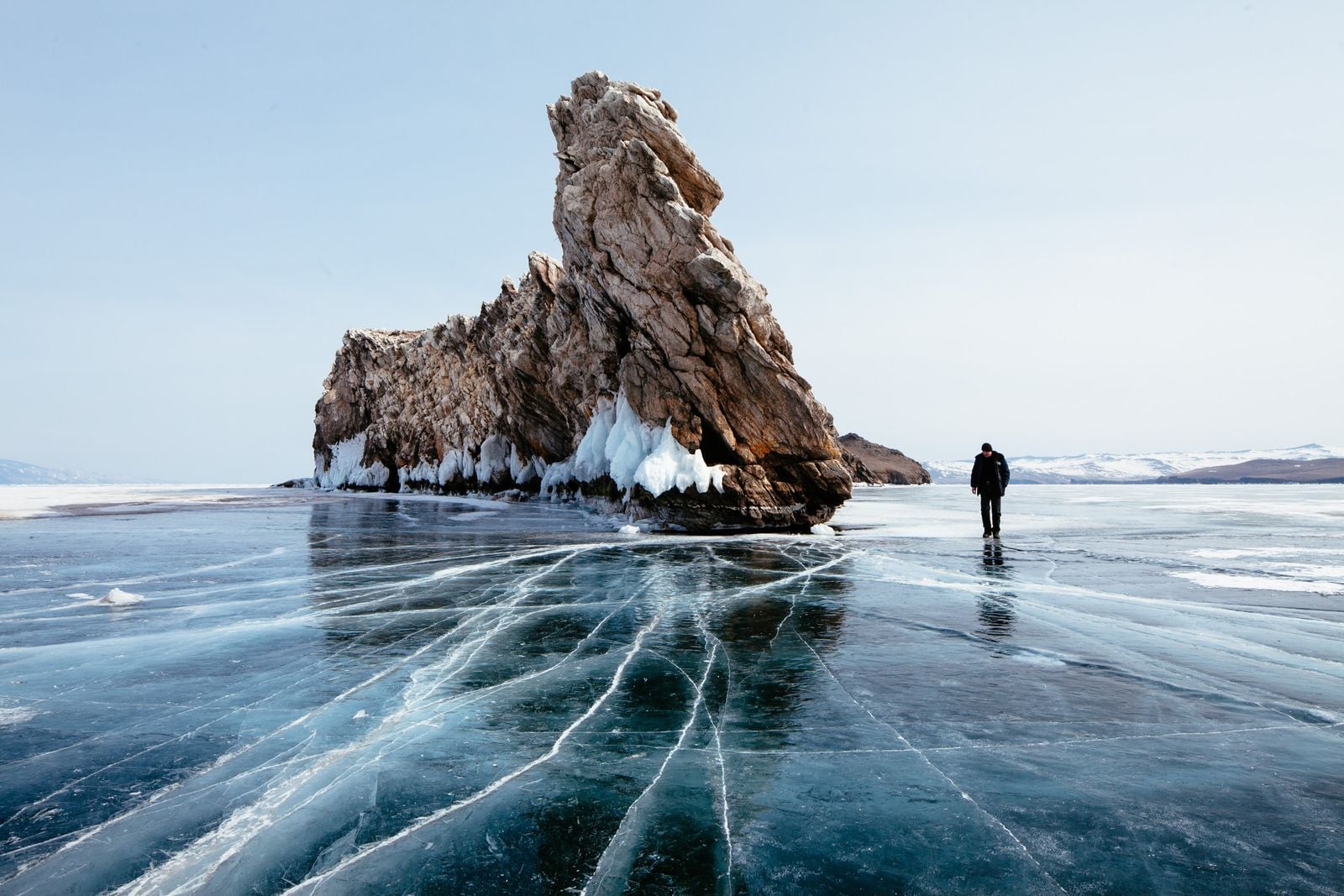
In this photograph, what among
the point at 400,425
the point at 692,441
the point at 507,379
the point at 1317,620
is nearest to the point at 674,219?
the point at 692,441

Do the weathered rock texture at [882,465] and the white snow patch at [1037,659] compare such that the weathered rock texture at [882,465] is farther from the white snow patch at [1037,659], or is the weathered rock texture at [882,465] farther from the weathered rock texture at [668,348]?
the white snow patch at [1037,659]

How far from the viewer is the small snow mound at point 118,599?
11.1 metres

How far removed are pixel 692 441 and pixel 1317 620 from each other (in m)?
18.8

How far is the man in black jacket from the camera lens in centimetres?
2030

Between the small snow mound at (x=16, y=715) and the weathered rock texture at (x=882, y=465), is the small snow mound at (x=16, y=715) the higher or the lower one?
the lower one

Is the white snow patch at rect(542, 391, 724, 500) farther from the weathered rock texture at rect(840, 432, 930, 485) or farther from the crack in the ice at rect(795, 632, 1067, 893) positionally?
the weathered rock texture at rect(840, 432, 930, 485)

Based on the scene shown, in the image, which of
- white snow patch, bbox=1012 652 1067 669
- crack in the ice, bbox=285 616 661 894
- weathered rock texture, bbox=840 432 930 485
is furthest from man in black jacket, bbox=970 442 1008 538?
weathered rock texture, bbox=840 432 930 485

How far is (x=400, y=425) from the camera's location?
7200 cm

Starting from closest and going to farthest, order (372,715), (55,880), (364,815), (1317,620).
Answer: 1. (55,880)
2. (364,815)
3. (372,715)
4. (1317,620)

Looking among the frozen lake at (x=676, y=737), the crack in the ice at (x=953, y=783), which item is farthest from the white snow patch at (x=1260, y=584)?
the crack in the ice at (x=953, y=783)

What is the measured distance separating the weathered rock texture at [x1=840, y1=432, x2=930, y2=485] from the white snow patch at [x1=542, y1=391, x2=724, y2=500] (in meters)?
78.1

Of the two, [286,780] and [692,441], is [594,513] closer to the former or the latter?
[692,441]

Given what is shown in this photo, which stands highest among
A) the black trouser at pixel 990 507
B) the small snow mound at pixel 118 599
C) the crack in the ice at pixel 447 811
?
the black trouser at pixel 990 507

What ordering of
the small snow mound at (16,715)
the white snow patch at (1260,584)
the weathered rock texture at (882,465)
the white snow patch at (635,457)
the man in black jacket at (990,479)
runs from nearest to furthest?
1. the small snow mound at (16,715)
2. the white snow patch at (1260,584)
3. the man in black jacket at (990,479)
4. the white snow patch at (635,457)
5. the weathered rock texture at (882,465)
